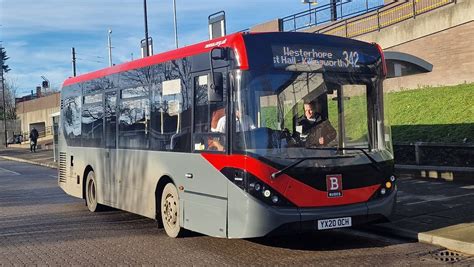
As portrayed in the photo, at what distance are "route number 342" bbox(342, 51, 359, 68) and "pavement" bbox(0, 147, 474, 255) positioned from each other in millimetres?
2632

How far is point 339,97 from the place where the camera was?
298 inches

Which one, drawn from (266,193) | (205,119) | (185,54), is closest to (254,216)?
(266,193)

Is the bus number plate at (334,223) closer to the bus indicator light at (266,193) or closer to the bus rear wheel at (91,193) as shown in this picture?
the bus indicator light at (266,193)

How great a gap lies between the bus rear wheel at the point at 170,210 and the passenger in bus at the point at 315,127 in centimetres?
227

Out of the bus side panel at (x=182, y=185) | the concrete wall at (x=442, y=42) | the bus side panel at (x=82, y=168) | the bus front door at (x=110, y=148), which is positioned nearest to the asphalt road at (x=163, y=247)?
the bus side panel at (x=182, y=185)

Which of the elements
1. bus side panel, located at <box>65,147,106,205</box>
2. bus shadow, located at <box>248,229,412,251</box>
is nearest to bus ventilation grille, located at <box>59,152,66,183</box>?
bus side panel, located at <box>65,147,106,205</box>

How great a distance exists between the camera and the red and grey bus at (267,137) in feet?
22.4

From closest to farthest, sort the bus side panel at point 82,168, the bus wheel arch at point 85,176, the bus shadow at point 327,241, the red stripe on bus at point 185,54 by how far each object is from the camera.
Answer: the red stripe on bus at point 185,54
the bus shadow at point 327,241
the bus side panel at point 82,168
the bus wheel arch at point 85,176

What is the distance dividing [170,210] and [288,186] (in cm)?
237

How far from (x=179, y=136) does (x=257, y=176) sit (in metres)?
1.85

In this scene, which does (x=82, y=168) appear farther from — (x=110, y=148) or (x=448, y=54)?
(x=448, y=54)

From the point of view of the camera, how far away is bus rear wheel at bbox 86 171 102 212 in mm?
11266

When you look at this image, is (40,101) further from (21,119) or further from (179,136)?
(179,136)

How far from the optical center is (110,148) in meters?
10.4
